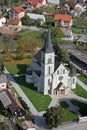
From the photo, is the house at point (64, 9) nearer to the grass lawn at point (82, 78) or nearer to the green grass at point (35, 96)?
the grass lawn at point (82, 78)

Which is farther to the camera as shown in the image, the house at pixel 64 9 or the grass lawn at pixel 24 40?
the house at pixel 64 9

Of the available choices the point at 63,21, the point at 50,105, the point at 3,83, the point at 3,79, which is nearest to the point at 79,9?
the point at 63,21

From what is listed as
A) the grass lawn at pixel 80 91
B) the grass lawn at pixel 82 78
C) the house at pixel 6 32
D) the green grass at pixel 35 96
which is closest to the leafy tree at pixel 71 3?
the house at pixel 6 32

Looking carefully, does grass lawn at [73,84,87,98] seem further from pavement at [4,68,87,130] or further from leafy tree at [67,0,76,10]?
leafy tree at [67,0,76,10]

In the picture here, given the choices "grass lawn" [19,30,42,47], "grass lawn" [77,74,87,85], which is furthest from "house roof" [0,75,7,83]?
"grass lawn" [19,30,42,47]

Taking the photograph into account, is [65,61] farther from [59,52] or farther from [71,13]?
[71,13]
